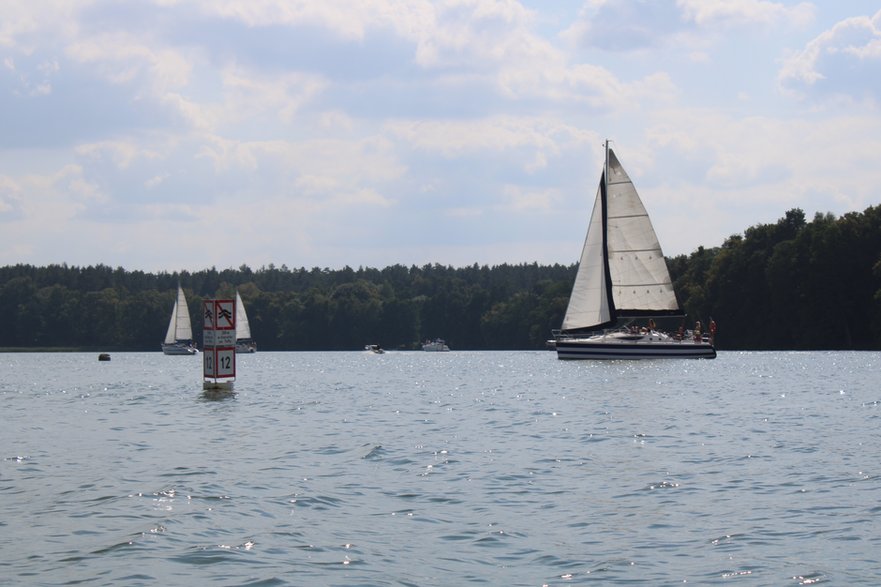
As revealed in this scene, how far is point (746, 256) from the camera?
146m

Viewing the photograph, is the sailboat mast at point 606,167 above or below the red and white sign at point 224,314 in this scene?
above

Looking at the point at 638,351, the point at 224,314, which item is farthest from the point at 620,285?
the point at 224,314

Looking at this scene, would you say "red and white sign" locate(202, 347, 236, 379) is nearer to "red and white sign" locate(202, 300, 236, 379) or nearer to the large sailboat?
"red and white sign" locate(202, 300, 236, 379)

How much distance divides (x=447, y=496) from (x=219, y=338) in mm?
36162

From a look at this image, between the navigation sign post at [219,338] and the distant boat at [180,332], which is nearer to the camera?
the navigation sign post at [219,338]

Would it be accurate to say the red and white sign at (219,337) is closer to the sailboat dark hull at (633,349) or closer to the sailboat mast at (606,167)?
the sailboat dark hull at (633,349)

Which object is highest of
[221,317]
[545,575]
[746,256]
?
[746,256]

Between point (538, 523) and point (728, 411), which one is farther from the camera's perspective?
point (728, 411)

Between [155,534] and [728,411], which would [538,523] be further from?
[728,411]

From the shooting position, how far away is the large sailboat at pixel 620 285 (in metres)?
95.4

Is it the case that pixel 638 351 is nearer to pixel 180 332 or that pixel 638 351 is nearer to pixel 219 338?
pixel 219 338

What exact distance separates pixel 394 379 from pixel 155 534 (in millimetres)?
62107

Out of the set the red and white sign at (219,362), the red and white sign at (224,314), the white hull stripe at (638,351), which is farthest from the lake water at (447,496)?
the white hull stripe at (638,351)

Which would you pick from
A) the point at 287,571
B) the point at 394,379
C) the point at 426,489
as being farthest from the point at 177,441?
the point at 394,379
